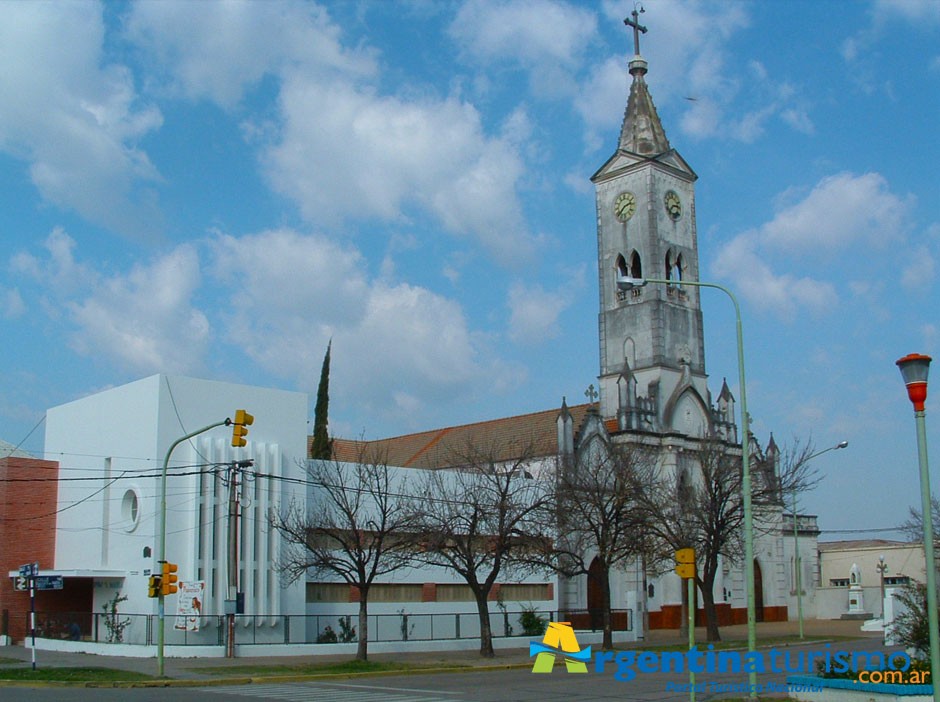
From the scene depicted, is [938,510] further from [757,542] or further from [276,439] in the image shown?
[276,439]

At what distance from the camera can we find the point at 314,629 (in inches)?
1510

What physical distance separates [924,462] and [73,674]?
2128 cm

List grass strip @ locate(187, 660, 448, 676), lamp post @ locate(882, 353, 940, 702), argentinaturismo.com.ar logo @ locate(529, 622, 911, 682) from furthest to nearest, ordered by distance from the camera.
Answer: argentinaturismo.com.ar logo @ locate(529, 622, 911, 682), grass strip @ locate(187, 660, 448, 676), lamp post @ locate(882, 353, 940, 702)

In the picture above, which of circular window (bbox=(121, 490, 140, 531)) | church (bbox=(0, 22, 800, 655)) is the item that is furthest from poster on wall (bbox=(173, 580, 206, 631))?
circular window (bbox=(121, 490, 140, 531))

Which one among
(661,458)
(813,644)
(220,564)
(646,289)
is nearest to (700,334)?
(646,289)

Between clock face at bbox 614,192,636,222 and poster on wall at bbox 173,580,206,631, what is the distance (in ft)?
113

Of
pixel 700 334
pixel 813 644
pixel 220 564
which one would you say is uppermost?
pixel 700 334

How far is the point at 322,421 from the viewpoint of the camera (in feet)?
178

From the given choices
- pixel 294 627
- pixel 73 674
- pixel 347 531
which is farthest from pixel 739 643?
pixel 73 674

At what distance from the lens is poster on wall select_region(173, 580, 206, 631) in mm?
32219

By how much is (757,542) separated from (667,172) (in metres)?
22.0

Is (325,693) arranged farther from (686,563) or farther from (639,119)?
(639,119)

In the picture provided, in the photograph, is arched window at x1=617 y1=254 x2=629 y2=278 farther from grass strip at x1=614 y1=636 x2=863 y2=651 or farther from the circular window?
the circular window

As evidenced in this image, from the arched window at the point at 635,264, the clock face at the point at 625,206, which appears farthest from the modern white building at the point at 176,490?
the clock face at the point at 625,206
